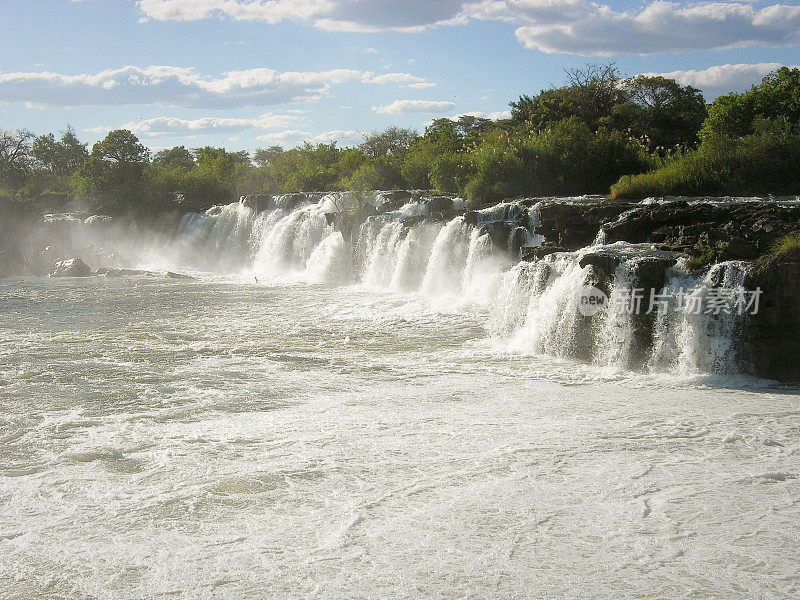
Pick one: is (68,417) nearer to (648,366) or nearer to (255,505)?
(255,505)

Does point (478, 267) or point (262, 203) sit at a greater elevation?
point (262, 203)

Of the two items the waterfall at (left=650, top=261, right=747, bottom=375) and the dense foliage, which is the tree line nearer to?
the dense foliage

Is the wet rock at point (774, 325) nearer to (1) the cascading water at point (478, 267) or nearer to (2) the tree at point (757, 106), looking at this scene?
(1) the cascading water at point (478, 267)

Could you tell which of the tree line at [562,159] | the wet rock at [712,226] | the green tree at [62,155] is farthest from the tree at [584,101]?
the green tree at [62,155]

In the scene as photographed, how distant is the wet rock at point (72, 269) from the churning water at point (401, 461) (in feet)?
39.4

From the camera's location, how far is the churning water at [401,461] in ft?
17.4

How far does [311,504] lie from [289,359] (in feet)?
18.4

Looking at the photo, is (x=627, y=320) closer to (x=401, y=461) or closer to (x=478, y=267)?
(x=401, y=461)

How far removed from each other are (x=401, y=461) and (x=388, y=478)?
1.44 ft

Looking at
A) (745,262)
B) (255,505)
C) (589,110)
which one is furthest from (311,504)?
(589,110)

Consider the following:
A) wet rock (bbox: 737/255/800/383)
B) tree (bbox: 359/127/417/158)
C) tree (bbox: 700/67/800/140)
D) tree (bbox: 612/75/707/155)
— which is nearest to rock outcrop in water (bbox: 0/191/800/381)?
wet rock (bbox: 737/255/800/383)

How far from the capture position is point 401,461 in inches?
286

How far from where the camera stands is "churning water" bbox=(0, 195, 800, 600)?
17.4 feet

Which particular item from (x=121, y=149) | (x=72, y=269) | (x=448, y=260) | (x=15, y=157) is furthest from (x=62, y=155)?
(x=448, y=260)
